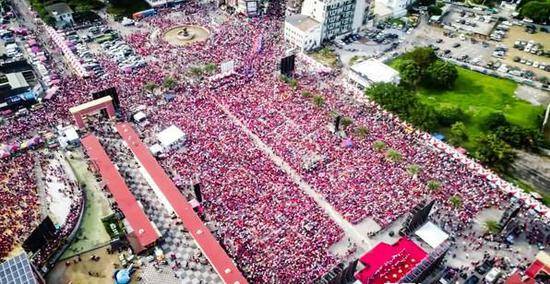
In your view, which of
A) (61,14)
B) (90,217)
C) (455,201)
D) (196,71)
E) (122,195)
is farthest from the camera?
(61,14)

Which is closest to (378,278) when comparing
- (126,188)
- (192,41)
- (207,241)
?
(207,241)

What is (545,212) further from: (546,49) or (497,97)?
(546,49)

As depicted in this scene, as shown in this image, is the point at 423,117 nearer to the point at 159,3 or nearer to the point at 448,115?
the point at 448,115

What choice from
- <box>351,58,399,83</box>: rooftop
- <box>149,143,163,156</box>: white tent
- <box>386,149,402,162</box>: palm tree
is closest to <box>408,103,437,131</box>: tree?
<box>386,149,402,162</box>: palm tree

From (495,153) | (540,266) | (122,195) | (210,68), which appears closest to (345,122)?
(495,153)

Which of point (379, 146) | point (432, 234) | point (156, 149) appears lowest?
point (432, 234)

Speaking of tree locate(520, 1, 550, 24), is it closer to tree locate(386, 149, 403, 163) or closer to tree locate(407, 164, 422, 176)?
tree locate(386, 149, 403, 163)

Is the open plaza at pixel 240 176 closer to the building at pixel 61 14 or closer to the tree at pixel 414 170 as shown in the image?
the tree at pixel 414 170

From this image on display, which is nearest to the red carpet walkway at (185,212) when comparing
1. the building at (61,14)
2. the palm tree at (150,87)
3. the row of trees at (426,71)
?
the palm tree at (150,87)

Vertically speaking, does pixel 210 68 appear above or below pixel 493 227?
above
